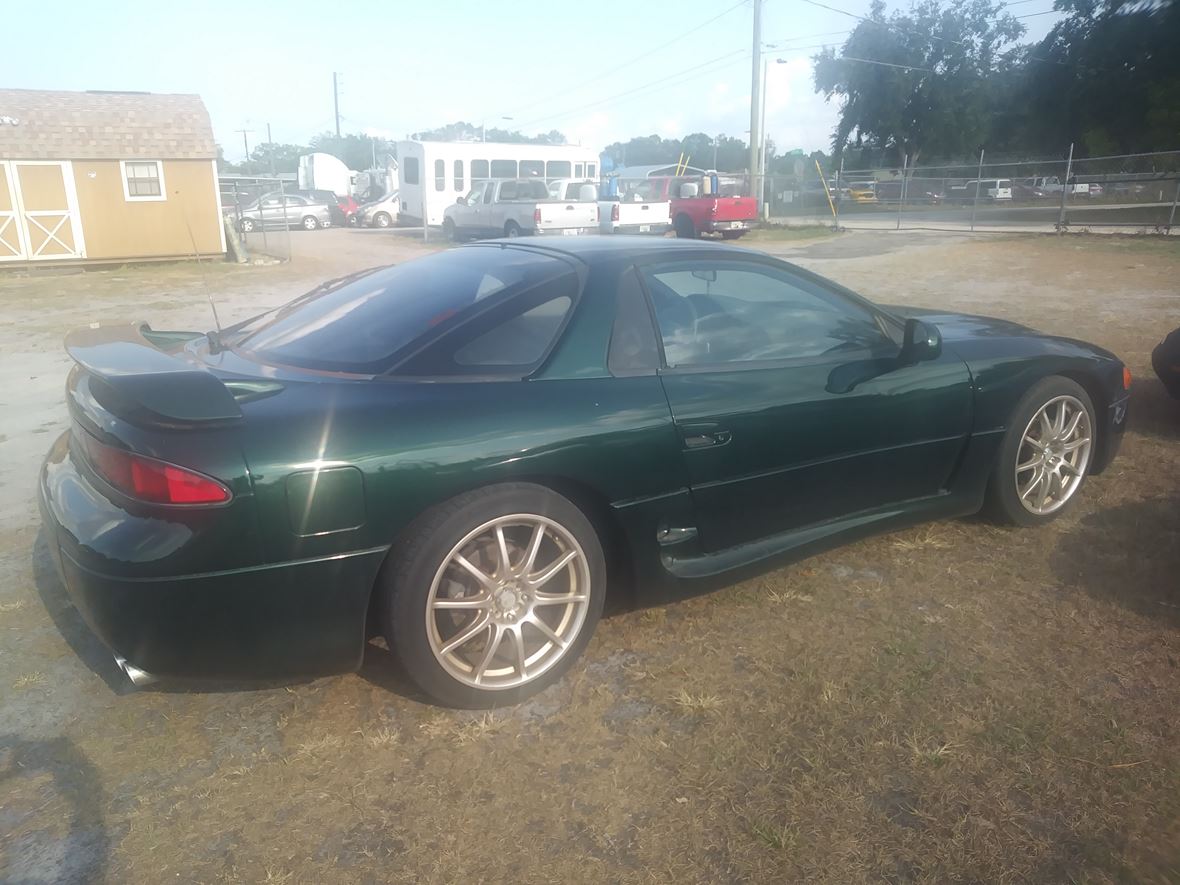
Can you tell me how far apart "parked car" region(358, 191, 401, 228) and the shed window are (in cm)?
1460

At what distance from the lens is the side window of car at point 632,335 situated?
292cm

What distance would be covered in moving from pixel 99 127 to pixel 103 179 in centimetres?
106

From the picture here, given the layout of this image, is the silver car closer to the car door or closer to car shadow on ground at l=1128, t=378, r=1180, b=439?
car shadow on ground at l=1128, t=378, r=1180, b=439

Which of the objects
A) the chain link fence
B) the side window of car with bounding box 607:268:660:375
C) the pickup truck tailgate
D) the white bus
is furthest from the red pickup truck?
the side window of car with bounding box 607:268:660:375

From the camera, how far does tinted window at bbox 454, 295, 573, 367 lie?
2.76 metres

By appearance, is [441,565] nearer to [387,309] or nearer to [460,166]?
[387,309]

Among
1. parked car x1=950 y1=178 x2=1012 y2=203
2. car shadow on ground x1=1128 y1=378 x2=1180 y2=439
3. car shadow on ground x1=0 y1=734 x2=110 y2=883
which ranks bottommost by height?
car shadow on ground x1=0 y1=734 x2=110 y2=883

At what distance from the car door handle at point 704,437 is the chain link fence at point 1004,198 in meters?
21.8

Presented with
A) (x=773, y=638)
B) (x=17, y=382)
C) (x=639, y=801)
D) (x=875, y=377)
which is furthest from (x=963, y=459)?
(x=17, y=382)

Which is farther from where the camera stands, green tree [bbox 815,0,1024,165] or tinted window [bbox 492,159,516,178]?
green tree [bbox 815,0,1024,165]

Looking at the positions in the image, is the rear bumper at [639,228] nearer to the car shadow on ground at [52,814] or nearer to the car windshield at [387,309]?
the car windshield at [387,309]

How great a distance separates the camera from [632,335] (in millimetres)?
2980

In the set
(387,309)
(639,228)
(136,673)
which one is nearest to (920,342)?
(387,309)

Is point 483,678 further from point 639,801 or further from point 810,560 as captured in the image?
point 810,560
